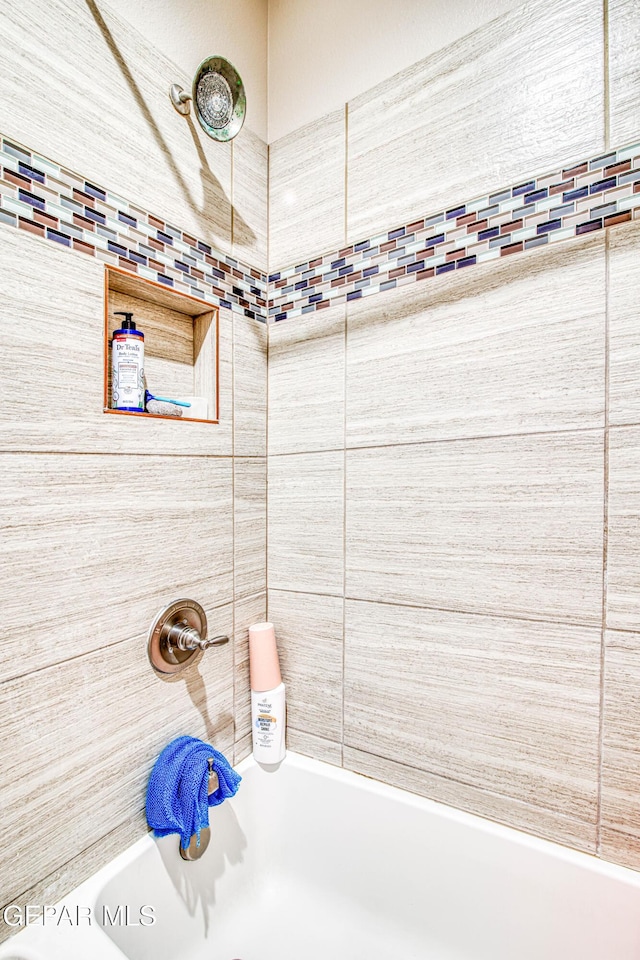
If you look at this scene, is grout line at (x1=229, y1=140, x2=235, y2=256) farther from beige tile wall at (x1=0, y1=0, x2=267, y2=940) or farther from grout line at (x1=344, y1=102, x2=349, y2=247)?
grout line at (x1=344, y1=102, x2=349, y2=247)

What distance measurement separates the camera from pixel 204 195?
1162mm

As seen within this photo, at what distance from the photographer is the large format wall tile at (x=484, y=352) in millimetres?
926

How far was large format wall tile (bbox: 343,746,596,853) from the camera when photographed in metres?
0.96

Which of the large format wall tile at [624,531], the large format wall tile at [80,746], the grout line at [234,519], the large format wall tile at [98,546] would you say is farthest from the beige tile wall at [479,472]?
the large format wall tile at [80,746]

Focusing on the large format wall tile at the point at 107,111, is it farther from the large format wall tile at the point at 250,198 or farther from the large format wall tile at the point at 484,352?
the large format wall tile at the point at 484,352

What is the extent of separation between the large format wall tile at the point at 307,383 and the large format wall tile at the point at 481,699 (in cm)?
45

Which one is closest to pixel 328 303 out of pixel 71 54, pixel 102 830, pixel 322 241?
pixel 322 241

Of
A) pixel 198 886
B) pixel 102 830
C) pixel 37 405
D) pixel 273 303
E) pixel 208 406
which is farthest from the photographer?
Result: pixel 273 303

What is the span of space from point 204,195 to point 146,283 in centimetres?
31

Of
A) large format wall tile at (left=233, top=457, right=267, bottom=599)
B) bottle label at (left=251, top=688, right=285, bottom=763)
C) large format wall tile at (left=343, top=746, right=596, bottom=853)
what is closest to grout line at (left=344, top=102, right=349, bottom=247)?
large format wall tile at (left=233, top=457, right=267, bottom=599)

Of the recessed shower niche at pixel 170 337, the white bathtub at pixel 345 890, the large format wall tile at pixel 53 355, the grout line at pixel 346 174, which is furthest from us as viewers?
the grout line at pixel 346 174

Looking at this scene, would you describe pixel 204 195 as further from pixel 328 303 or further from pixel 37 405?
pixel 37 405

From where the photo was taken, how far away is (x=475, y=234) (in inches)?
41.0

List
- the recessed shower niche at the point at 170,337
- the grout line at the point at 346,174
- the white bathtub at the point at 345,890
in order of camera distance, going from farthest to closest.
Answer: the grout line at the point at 346,174 → the recessed shower niche at the point at 170,337 → the white bathtub at the point at 345,890
